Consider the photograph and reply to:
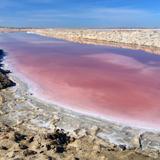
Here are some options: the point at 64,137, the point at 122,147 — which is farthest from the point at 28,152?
the point at 122,147

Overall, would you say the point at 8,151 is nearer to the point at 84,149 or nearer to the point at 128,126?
the point at 84,149

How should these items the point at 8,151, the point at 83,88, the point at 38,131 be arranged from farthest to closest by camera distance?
the point at 83,88
the point at 38,131
the point at 8,151

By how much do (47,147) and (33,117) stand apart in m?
2.77

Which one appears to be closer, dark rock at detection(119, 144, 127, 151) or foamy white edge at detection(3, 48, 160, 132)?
dark rock at detection(119, 144, 127, 151)

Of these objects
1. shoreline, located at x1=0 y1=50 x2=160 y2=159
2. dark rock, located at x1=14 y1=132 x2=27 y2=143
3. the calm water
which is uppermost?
dark rock, located at x1=14 y1=132 x2=27 y2=143

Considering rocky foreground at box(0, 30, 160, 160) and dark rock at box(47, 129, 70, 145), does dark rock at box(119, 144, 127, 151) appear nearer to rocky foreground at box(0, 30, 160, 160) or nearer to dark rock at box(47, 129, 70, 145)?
rocky foreground at box(0, 30, 160, 160)

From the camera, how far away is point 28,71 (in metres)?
23.0

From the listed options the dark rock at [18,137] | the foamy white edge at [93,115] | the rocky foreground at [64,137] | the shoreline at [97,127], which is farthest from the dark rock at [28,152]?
the foamy white edge at [93,115]

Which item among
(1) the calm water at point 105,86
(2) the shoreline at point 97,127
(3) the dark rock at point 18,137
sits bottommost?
(1) the calm water at point 105,86

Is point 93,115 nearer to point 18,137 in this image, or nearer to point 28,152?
point 18,137

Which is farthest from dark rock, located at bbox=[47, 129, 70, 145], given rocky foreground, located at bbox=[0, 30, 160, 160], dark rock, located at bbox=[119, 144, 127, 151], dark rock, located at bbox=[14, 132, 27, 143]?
dark rock, located at bbox=[119, 144, 127, 151]

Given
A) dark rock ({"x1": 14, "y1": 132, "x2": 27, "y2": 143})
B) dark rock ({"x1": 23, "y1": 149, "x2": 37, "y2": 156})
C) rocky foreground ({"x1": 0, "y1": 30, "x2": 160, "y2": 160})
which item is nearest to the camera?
dark rock ({"x1": 23, "y1": 149, "x2": 37, "y2": 156})

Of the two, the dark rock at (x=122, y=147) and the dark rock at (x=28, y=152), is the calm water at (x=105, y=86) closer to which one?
the dark rock at (x=122, y=147)

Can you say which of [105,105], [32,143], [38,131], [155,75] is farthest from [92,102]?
[155,75]
